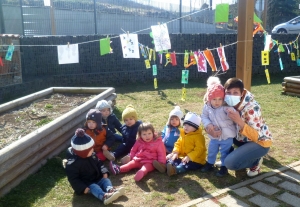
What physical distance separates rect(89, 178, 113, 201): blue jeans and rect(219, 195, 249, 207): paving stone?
1.18 meters

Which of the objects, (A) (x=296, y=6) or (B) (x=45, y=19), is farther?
(A) (x=296, y=6)

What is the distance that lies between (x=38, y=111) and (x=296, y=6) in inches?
1116

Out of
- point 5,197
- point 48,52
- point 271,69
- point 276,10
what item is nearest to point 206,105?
point 5,197

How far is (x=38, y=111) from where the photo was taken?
572cm

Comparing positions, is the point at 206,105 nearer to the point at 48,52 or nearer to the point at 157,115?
the point at 157,115

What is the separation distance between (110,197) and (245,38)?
2816 millimetres

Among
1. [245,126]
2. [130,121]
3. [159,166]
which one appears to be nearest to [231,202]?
[245,126]

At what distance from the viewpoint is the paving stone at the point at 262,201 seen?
10.6 feet

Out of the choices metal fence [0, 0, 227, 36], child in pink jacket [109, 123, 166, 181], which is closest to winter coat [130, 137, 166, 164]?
child in pink jacket [109, 123, 166, 181]

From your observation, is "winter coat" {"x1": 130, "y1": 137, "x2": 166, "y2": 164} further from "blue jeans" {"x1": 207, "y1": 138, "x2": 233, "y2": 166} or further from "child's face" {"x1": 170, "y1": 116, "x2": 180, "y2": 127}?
"blue jeans" {"x1": 207, "y1": 138, "x2": 233, "y2": 166}

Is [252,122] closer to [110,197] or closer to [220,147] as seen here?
[220,147]

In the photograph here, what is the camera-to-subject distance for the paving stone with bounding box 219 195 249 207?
3250 millimetres

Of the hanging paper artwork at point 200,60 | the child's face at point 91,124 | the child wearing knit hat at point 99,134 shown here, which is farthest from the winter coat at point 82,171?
the hanging paper artwork at point 200,60

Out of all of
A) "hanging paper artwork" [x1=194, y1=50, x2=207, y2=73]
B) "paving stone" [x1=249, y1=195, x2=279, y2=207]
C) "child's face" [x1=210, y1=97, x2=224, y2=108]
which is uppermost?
"hanging paper artwork" [x1=194, y1=50, x2=207, y2=73]
